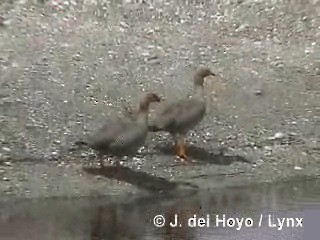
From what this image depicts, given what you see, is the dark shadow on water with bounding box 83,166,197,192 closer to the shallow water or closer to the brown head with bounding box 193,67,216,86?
the shallow water

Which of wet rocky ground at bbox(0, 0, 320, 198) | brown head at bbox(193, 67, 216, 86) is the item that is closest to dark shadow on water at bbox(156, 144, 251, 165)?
wet rocky ground at bbox(0, 0, 320, 198)

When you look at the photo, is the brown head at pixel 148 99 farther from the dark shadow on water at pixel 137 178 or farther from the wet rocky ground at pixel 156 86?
the dark shadow on water at pixel 137 178

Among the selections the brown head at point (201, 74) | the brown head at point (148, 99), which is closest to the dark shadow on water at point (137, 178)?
the brown head at point (148, 99)

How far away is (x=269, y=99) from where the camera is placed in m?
2.06

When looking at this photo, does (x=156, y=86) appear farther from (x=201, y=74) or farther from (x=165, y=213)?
(x=165, y=213)

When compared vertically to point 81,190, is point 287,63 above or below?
above

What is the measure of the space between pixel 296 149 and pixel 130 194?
406 mm

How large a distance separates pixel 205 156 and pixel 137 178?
0.17 m

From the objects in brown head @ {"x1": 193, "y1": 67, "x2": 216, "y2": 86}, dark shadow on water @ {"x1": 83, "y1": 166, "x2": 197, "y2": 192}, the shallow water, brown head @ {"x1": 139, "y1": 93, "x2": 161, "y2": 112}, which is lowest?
the shallow water

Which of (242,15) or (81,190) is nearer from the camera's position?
(81,190)

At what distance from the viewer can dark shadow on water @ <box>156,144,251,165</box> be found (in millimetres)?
2000

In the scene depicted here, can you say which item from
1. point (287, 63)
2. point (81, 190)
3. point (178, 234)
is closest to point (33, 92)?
point (81, 190)

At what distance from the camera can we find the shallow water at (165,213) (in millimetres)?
1876

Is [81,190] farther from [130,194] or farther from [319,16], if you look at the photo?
[319,16]
